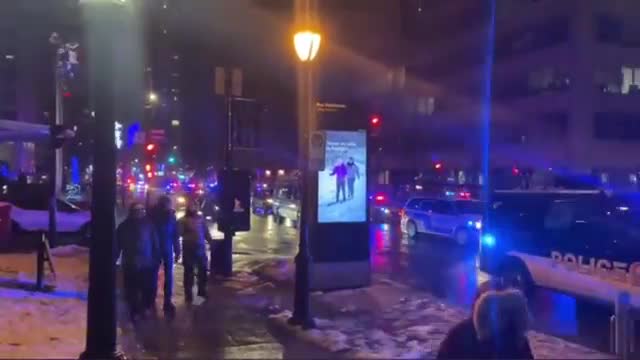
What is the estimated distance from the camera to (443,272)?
17438mm

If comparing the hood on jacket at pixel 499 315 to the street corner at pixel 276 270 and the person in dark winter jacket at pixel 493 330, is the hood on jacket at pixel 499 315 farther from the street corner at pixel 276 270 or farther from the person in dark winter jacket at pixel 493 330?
the street corner at pixel 276 270

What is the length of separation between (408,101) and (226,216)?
50.4 meters

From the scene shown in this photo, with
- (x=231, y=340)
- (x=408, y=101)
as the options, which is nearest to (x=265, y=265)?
(x=231, y=340)

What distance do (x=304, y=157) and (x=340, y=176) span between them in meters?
3.32

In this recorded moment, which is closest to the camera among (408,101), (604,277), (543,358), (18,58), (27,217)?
(543,358)

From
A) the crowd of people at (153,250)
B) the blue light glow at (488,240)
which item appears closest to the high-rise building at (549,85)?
the blue light glow at (488,240)

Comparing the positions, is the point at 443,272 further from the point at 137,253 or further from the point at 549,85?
the point at 549,85

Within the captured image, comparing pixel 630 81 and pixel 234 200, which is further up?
pixel 630 81

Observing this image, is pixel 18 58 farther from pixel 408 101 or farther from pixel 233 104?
pixel 233 104

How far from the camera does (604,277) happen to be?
10.9 metres

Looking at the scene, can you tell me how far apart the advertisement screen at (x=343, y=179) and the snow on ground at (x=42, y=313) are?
440 cm

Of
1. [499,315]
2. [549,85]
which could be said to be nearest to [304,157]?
[499,315]

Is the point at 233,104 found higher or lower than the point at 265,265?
higher

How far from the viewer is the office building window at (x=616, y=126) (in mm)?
47094
